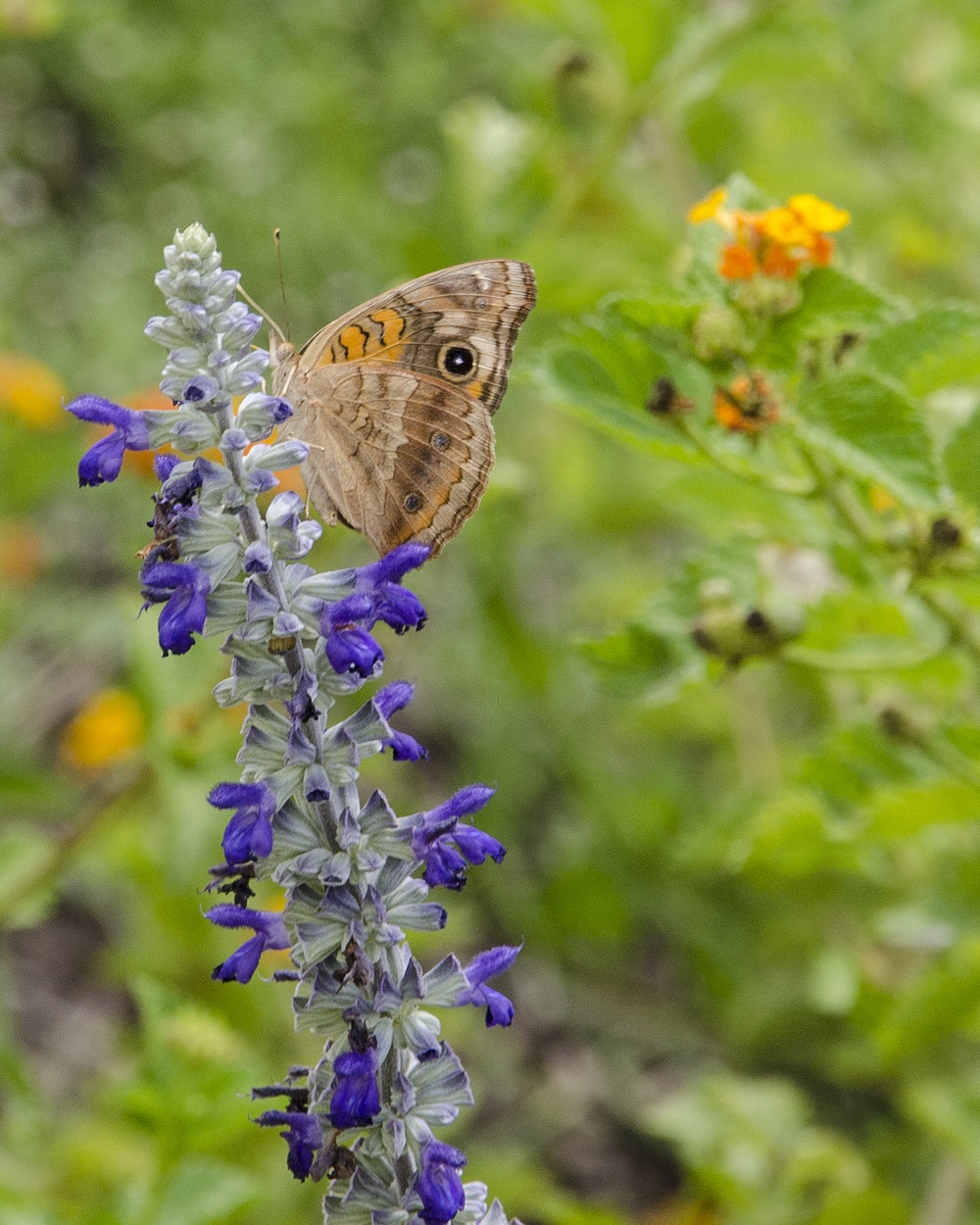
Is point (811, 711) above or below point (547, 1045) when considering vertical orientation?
above

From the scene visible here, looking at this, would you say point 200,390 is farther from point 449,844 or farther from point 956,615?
point 956,615

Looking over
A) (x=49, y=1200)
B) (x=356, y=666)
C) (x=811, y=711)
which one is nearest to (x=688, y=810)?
(x=811, y=711)

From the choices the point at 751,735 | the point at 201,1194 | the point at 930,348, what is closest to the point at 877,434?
the point at 930,348

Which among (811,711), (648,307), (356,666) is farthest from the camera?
(811,711)

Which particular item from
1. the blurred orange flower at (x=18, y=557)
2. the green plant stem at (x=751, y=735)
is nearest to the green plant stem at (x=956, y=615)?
the green plant stem at (x=751, y=735)

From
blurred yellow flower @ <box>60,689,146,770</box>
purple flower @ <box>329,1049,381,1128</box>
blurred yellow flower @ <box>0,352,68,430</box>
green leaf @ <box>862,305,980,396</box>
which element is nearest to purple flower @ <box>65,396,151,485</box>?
purple flower @ <box>329,1049,381,1128</box>

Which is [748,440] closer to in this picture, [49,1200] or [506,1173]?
[506,1173]

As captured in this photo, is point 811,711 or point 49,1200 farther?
point 811,711
